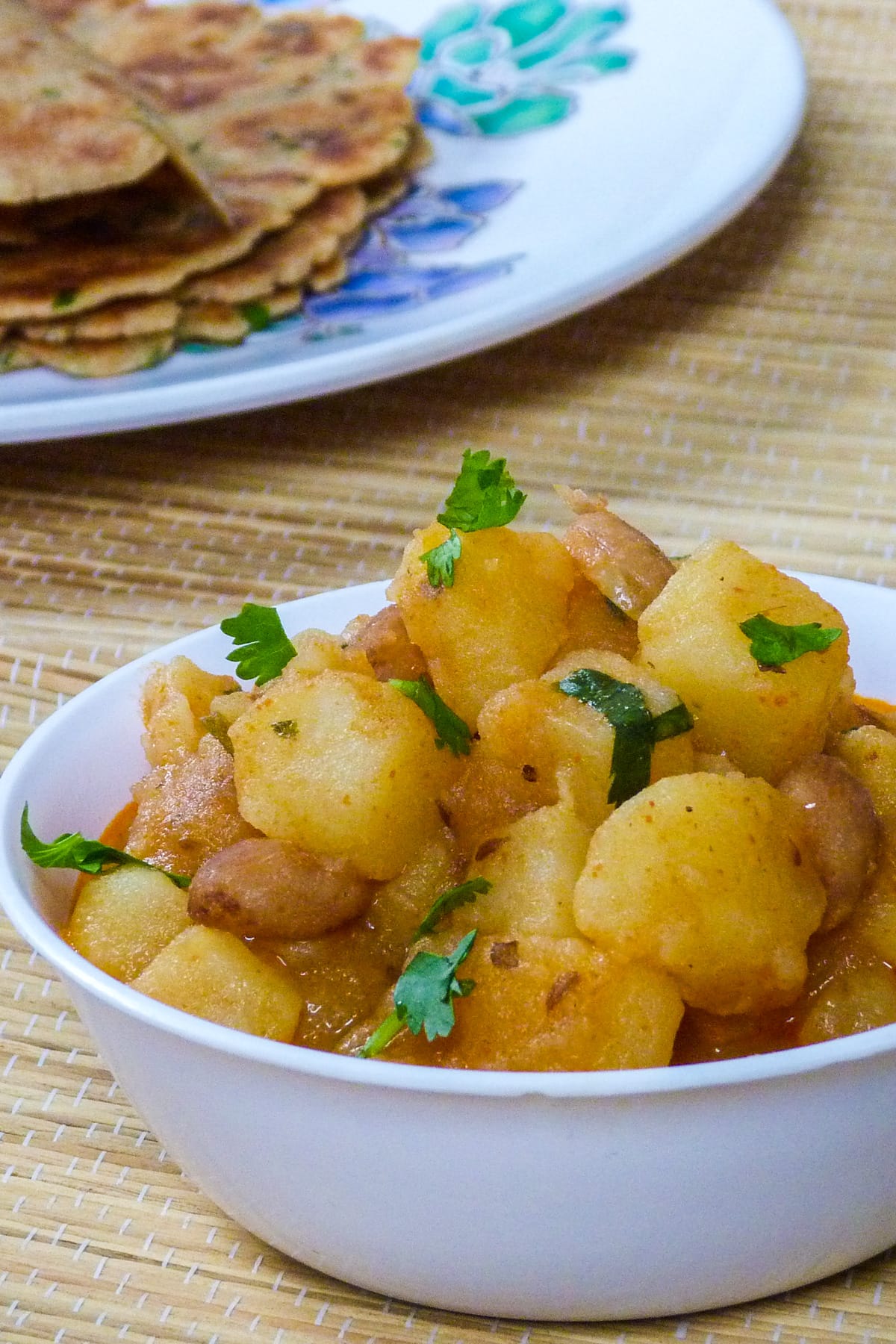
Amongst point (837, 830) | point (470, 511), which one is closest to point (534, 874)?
point (837, 830)

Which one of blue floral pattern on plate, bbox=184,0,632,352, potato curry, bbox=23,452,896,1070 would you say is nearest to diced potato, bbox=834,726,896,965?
potato curry, bbox=23,452,896,1070

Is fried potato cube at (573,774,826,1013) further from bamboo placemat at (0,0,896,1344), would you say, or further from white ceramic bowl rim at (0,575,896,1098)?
bamboo placemat at (0,0,896,1344)

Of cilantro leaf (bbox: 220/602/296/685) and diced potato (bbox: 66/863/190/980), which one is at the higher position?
cilantro leaf (bbox: 220/602/296/685)

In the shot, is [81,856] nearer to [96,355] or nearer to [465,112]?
[96,355]

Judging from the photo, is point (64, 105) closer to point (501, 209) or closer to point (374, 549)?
point (501, 209)

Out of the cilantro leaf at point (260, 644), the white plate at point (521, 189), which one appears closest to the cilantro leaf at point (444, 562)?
the cilantro leaf at point (260, 644)

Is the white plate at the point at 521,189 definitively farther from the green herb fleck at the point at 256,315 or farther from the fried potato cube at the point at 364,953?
the fried potato cube at the point at 364,953

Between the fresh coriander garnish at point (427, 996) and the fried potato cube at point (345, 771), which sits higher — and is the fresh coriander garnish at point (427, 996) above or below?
below
